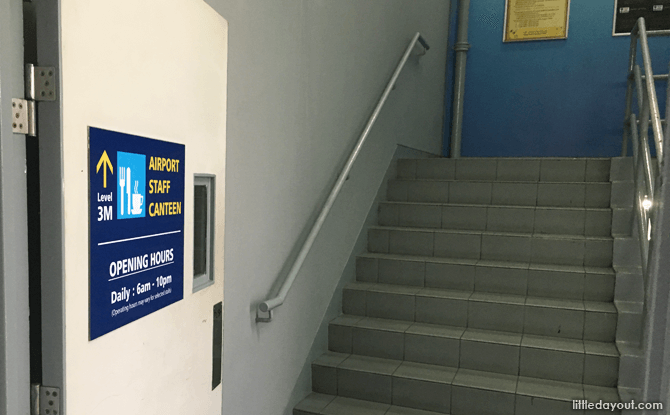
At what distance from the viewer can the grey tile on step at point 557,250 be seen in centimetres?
291

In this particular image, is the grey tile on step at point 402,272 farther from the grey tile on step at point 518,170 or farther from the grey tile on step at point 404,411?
the grey tile on step at point 518,170

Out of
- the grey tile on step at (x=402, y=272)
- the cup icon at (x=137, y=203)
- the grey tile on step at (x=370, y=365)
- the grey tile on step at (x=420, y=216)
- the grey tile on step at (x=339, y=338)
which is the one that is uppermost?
the cup icon at (x=137, y=203)

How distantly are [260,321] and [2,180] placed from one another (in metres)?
1.28

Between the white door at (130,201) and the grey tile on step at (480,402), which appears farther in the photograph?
the grey tile on step at (480,402)

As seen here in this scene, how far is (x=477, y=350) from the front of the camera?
2547mm

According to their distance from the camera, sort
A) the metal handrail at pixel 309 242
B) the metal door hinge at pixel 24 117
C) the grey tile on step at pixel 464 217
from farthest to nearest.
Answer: the grey tile on step at pixel 464 217, the metal handrail at pixel 309 242, the metal door hinge at pixel 24 117

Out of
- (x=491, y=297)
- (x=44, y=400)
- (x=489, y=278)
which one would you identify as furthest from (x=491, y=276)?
(x=44, y=400)

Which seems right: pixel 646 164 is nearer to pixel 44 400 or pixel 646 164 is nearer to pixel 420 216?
pixel 420 216

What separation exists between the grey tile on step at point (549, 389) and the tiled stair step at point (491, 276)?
0.55 metres

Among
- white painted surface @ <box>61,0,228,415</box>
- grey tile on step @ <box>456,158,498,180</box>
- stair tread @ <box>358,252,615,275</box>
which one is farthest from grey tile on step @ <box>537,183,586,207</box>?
white painted surface @ <box>61,0,228,415</box>

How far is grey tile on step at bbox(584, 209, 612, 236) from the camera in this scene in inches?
119

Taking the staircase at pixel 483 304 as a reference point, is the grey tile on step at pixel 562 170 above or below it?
above

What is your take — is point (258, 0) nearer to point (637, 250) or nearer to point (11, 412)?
point (11, 412)

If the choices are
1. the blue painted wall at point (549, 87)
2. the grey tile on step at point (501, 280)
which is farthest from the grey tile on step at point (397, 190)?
the blue painted wall at point (549, 87)
